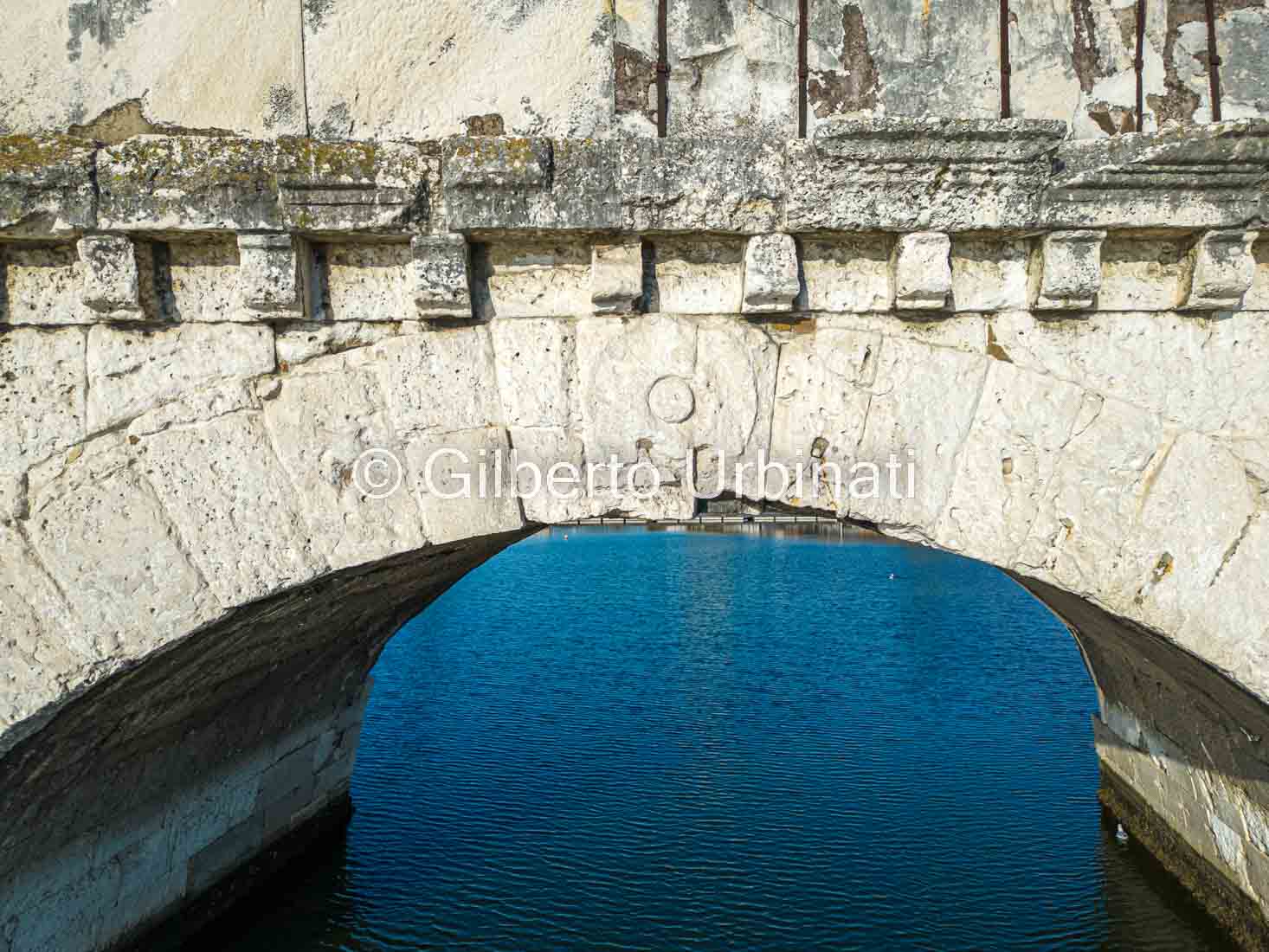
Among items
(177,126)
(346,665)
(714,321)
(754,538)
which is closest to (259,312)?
(177,126)

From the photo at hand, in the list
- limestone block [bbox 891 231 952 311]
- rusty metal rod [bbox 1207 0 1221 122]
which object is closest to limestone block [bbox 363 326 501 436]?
limestone block [bbox 891 231 952 311]

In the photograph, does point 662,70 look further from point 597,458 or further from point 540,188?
point 597,458

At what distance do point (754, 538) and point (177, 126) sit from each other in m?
23.4

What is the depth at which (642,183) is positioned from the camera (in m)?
2.81

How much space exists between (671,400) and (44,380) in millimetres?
1890

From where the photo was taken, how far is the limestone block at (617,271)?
9.62 ft

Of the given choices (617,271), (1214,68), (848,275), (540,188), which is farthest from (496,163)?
(1214,68)

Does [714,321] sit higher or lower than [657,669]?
higher

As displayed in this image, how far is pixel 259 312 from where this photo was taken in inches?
116

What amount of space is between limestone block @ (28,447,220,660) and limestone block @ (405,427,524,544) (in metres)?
0.69

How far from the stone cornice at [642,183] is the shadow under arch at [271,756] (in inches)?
42.4

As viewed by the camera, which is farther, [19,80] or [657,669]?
[657,669]

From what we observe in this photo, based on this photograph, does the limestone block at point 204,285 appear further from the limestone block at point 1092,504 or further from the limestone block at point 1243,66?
the limestone block at point 1243,66

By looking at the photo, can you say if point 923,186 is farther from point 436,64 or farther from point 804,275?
point 436,64
